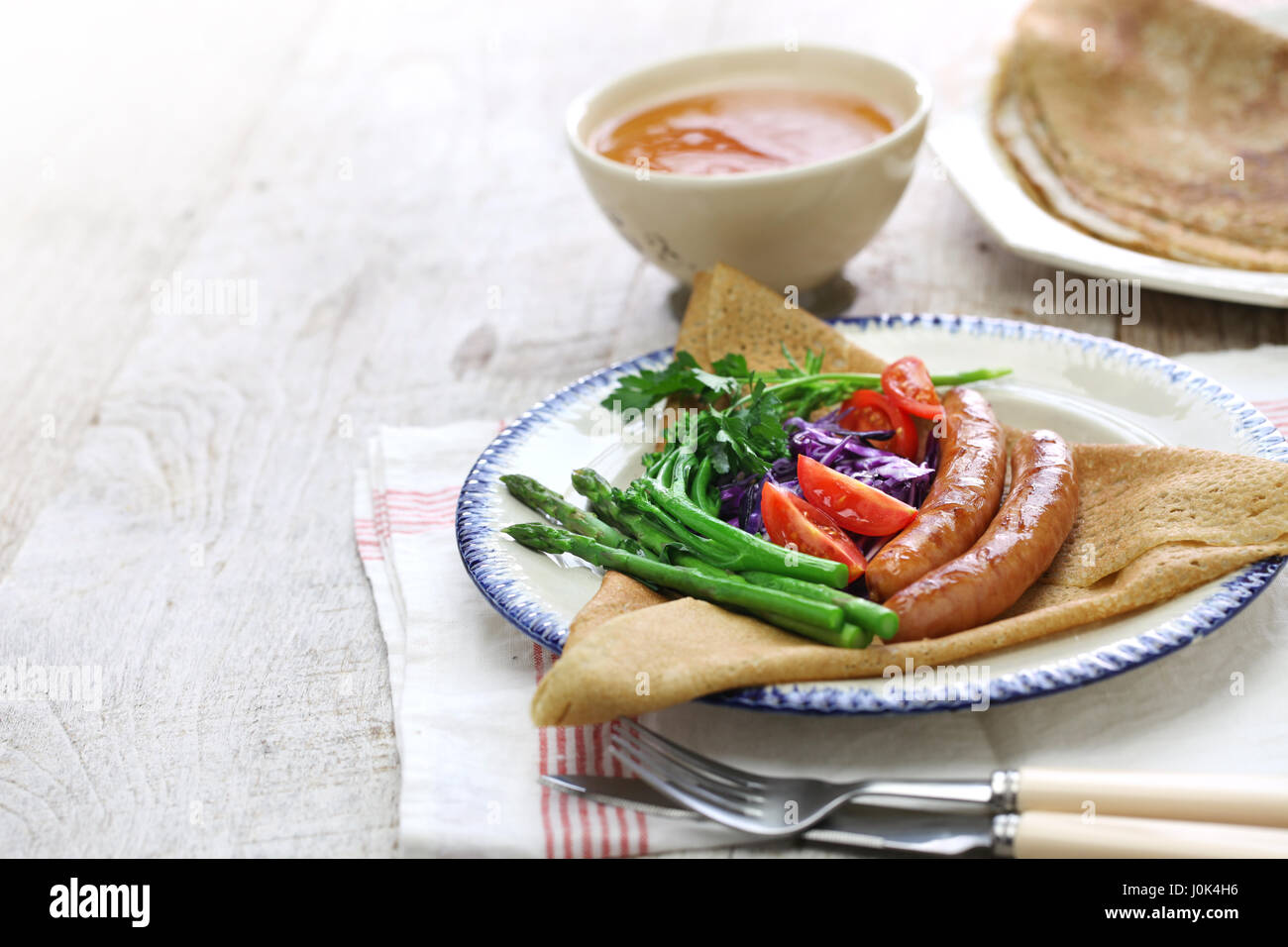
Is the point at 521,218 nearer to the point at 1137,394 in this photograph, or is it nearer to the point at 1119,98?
the point at 1119,98

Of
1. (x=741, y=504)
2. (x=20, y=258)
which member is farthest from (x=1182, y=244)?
(x=20, y=258)

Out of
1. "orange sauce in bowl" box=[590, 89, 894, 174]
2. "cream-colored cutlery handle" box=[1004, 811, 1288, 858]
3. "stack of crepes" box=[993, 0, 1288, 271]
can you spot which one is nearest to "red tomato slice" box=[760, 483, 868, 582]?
"cream-colored cutlery handle" box=[1004, 811, 1288, 858]

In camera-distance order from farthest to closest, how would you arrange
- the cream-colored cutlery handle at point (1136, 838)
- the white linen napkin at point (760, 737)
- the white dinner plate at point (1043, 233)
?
1. the white dinner plate at point (1043, 233)
2. the white linen napkin at point (760, 737)
3. the cream-colored cutlery handle at point (1136, 838)

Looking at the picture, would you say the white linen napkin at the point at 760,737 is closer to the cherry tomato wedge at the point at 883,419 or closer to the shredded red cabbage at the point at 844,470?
the shredded red cabbage at the point at 844,470

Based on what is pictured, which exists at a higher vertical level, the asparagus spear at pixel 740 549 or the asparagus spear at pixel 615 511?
the asparagus spear at pixel 740 549

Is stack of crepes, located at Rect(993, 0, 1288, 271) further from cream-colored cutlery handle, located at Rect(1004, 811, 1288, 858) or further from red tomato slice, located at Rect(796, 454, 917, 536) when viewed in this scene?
cream-colored cutlery handle, located at Rect(1004, 811, 1288, 858)

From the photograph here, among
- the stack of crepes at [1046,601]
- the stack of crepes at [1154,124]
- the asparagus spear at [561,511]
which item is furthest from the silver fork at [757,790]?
the stack of crepes at [1154,124]

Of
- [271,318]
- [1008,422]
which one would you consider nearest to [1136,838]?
[1008,422]

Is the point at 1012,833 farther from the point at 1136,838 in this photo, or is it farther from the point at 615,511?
the point at 615,511
